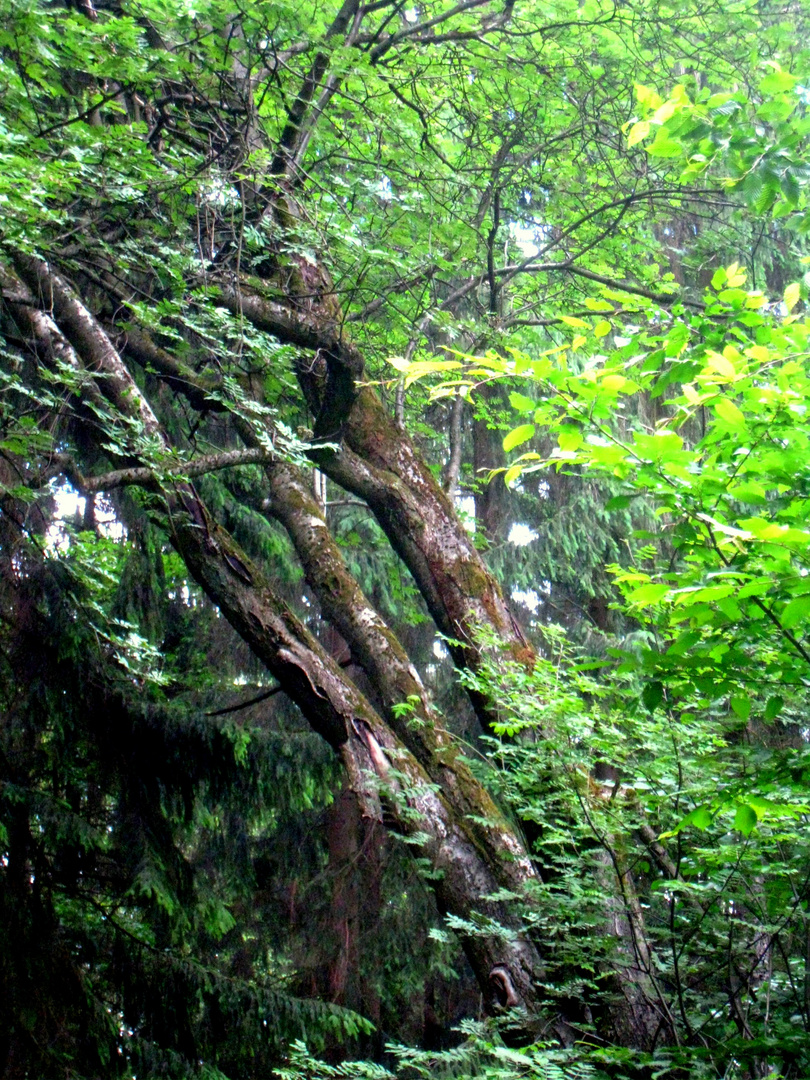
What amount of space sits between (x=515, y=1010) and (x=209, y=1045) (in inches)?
114

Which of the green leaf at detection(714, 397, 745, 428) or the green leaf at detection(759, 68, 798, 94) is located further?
the green leaf at detection(759, 68, 798, 94)

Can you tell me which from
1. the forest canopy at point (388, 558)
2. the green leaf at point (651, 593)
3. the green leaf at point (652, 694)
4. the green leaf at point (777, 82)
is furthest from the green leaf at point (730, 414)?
the green leaf at point (777, 82)

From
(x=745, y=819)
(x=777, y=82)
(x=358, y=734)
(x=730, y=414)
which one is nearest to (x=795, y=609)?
(x=730, y=414)

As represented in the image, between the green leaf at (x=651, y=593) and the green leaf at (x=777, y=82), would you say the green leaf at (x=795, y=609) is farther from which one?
the green leaf at (x=777, y=82)

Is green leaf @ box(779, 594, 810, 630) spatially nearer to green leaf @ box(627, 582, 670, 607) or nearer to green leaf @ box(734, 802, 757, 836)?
green leaf @ box(627, 582, 670, 607)

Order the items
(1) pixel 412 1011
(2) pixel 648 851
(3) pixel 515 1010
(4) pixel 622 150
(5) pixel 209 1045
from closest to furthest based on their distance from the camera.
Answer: (3) pixel 515 1010 → (2) pixel 648 851 → (5) pixel 209 1045 → (4) pixel 622 150 → (1) pixel 412 1011

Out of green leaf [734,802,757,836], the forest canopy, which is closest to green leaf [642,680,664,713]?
the forest canopy

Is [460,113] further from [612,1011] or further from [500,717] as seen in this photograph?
[612,1011]

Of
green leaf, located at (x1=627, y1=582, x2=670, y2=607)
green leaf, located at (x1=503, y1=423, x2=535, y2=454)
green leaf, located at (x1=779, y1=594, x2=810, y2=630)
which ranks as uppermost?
green leaf, located at (x1=503, y1=423, x2=535, y2=454)

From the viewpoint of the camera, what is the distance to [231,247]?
16.7 ft

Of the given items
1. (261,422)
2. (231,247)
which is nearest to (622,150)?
(231,247)

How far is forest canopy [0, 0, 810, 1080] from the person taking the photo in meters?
2.31

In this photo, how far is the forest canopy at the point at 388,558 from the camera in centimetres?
231

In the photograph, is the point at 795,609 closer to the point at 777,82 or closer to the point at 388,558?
the point at 777,82
